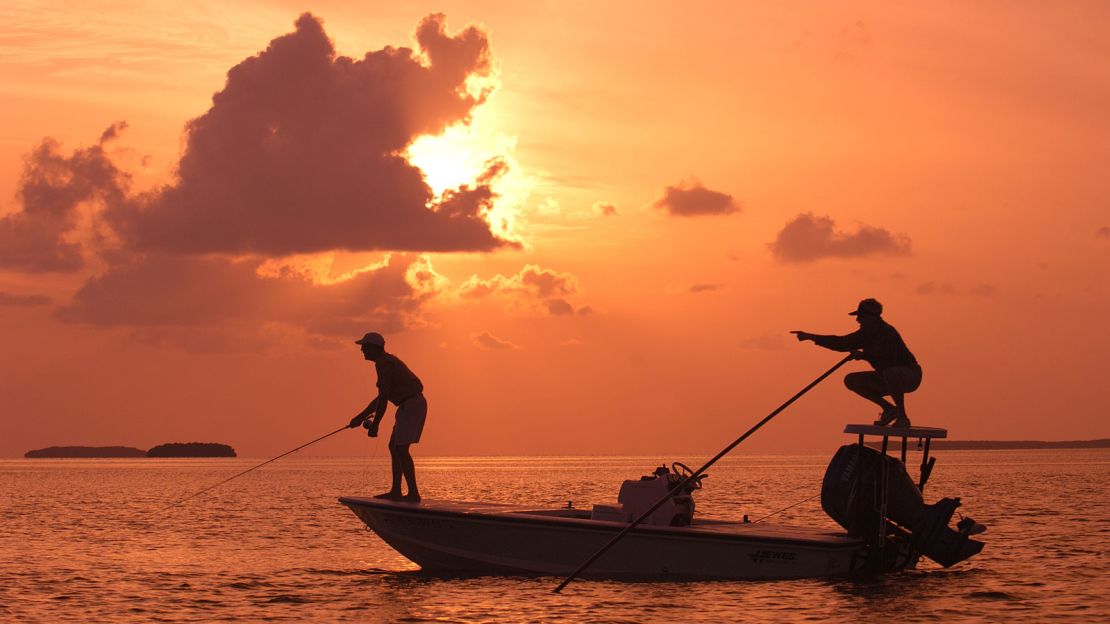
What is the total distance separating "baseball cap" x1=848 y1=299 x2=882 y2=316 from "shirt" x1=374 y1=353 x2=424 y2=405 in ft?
23.1

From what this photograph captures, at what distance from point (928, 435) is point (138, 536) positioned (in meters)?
24.4

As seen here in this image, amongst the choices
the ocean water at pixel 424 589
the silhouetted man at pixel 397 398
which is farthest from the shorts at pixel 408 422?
the ocean water at pixel 424 589

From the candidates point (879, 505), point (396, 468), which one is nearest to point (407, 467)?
point (396, 468)

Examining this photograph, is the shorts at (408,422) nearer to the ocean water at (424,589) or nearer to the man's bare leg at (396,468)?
the man's bare leg at (396,468)

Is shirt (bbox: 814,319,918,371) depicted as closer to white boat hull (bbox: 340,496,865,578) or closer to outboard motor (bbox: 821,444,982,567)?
outboard motor (bbox: 821,444,982,567)

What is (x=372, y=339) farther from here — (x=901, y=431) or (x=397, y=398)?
(x=901, y=431)

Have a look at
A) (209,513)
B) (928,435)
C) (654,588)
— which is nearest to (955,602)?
(928,435)

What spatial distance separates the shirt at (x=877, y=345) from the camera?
20.3m

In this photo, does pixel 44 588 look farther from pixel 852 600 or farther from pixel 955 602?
pixel 955 602

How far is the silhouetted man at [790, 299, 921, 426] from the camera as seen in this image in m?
20.3

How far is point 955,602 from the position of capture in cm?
2066

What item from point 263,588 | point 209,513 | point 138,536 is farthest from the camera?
point 209,513

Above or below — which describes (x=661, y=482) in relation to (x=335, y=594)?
above

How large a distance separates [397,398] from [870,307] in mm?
7511
